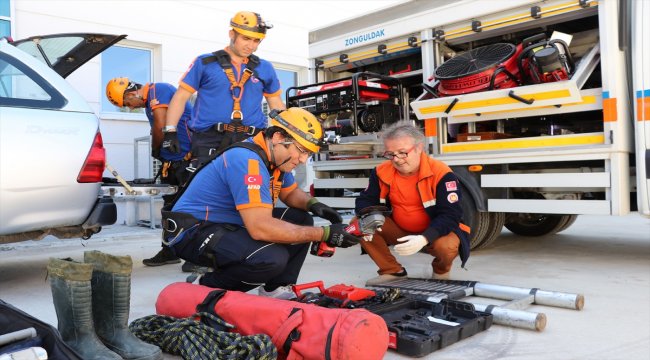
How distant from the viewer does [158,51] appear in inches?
326

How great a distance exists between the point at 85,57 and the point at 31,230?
5.08 ft

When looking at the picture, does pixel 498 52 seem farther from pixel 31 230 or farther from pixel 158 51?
pixel 158 51

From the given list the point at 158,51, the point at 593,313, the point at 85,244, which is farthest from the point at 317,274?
the point at 158,51

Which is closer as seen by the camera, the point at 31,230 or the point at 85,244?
the point at 31,230

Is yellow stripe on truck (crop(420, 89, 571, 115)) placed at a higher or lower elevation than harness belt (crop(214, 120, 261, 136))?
higher

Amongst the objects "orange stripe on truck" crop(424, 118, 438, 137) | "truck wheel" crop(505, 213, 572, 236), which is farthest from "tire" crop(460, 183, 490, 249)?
"truck wheel" crop(505, 213, 572, 236)

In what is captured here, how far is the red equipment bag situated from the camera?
79.0 inches

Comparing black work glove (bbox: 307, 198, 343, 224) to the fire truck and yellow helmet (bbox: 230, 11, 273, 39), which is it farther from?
yellow helmet (bbox: 230, 11, 273, 39)

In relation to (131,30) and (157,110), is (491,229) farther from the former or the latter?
(131,30)

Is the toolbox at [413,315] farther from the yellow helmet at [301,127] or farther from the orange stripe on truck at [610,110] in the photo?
the orange stripe on truck at [610,110]

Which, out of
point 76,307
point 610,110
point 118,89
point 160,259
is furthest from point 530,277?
point 118,89

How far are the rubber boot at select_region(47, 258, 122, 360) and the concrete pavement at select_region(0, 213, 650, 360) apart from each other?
924 mm

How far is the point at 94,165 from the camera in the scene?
→ 3.59 meters

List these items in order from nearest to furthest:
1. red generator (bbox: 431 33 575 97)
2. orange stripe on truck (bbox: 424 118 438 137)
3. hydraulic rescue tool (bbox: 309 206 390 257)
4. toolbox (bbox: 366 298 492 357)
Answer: toolbox (bbox: 366 298 492 357) < hydraulic rescue tool (bbox: 309 206 390 257) < red generator (bbox: 431 33 575 97) < orange stripe on truck (bbox: 424 118 438 137)
